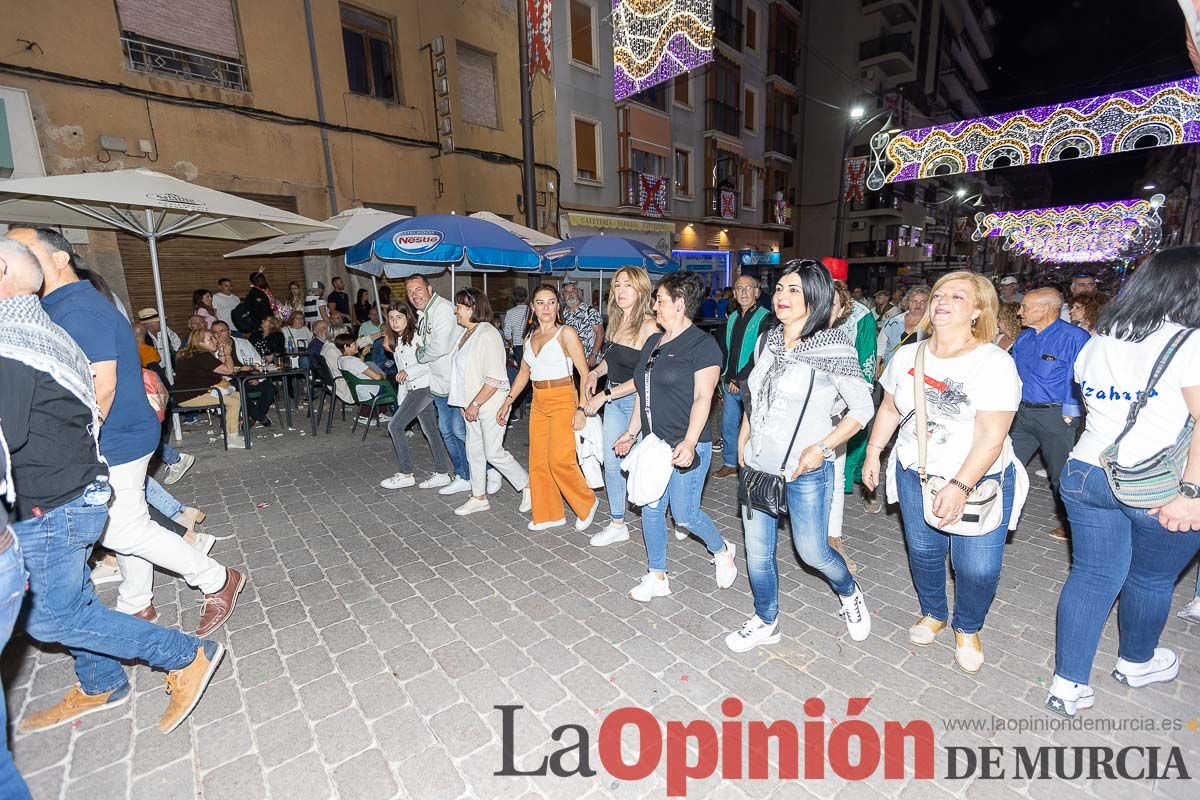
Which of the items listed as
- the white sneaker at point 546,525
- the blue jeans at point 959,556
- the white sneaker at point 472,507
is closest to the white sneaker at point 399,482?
the white sneaker at point 472,507

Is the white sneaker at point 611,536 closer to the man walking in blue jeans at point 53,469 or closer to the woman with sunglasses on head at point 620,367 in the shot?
the woman with sunglasses on head at point 620,367

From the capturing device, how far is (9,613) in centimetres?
168

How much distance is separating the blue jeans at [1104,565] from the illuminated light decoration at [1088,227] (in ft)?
75.7

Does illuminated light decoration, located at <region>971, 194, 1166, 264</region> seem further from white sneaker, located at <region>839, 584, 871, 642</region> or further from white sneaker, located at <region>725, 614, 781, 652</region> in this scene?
white sneaker, located at <region>725, 614, 781, 652</region>

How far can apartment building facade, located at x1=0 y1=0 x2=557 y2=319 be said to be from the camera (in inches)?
357

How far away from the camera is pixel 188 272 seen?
35.0ft

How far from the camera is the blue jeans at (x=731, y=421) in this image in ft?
18.1

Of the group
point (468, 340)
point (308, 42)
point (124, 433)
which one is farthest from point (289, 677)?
point (308, 42)

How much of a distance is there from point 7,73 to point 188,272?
142 inches

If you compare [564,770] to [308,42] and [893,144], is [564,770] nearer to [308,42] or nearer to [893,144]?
[893,144]

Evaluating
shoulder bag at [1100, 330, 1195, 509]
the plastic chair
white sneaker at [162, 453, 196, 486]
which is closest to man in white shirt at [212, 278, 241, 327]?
the plastic chair

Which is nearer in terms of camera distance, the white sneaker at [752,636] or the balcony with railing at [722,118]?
the white sneaker at [752,636]

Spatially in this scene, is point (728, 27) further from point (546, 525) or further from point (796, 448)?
point (796, 448)

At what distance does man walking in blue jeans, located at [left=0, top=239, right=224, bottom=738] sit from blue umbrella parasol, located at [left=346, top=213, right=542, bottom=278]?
14.1ft
